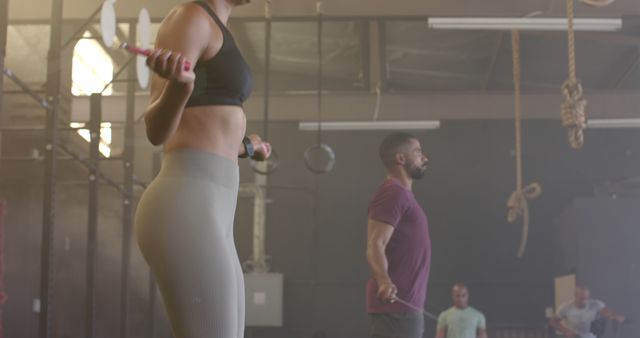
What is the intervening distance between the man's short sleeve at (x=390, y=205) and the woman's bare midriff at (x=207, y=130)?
5.21 ft

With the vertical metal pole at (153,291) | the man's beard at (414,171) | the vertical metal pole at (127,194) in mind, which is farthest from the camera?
the vertical metal pole at (153,291)

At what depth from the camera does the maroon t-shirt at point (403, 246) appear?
325 centimetres

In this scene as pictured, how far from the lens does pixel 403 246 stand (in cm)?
331

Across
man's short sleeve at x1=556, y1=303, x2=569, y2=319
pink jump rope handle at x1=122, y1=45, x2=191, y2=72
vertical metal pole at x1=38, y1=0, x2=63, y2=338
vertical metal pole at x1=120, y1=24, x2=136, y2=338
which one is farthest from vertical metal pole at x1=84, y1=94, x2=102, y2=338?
man's short sleeve at x1=556, y1=303, x2=569, y2=319

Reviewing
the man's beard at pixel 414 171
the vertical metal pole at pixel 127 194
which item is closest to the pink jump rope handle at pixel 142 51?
the man's beard at pixel 414 171

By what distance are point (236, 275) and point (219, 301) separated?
0.09 m

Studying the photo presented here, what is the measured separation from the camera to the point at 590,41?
1006 cm

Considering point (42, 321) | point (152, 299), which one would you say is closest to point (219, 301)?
point (42, 321)

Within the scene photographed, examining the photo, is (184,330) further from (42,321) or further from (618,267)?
(618,267)

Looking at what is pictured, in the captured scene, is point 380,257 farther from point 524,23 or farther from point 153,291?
point 153,291

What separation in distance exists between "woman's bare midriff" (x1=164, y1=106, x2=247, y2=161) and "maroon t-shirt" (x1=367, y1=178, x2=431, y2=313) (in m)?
1.60

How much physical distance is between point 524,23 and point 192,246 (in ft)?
17.3

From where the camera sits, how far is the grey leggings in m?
1.61

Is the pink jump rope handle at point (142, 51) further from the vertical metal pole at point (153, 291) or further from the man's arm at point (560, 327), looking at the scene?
the man's arm at point (560, 327)
